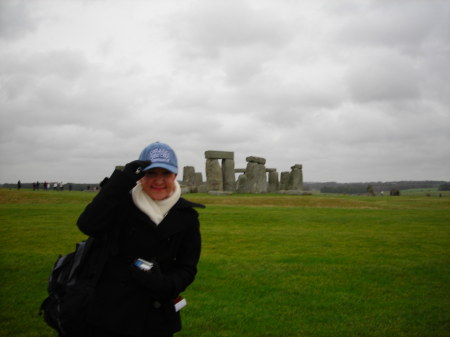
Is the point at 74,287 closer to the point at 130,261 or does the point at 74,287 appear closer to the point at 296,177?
the point at 130,261

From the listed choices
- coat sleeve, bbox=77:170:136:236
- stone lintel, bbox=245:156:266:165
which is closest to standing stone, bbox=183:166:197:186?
stone lintel, bbox=245:156:266:165

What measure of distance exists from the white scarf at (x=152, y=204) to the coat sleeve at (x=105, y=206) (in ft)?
0.45

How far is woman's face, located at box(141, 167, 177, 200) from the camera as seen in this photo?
2533mm

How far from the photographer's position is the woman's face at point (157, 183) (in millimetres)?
2533

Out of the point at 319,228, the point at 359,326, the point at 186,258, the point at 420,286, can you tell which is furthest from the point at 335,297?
the point at 319,228

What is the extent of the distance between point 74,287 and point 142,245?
47cm

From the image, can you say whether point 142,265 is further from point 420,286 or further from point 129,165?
point 420,286

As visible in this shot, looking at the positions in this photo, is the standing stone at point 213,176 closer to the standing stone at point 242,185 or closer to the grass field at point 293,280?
the standing stone at point 242,185

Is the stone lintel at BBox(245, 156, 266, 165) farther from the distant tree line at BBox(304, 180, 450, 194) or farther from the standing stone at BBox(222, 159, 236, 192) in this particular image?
the distant tree line at BBox(304, 180, 450, 194)

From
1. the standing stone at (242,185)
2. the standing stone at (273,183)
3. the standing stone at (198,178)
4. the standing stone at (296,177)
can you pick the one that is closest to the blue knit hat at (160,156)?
the standing stone at (242,185)

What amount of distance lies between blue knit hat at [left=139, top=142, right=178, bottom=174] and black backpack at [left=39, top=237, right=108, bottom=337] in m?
0.62

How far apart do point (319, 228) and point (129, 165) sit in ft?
37.0

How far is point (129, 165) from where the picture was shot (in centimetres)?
240

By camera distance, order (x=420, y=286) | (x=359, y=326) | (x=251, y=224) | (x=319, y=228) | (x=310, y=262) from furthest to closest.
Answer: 1. (x=251, y=224)
2. (x=319, y=228)
3. (x=310, y=262)
4. (x=420, y=286)
5. (x=359, y=326)
